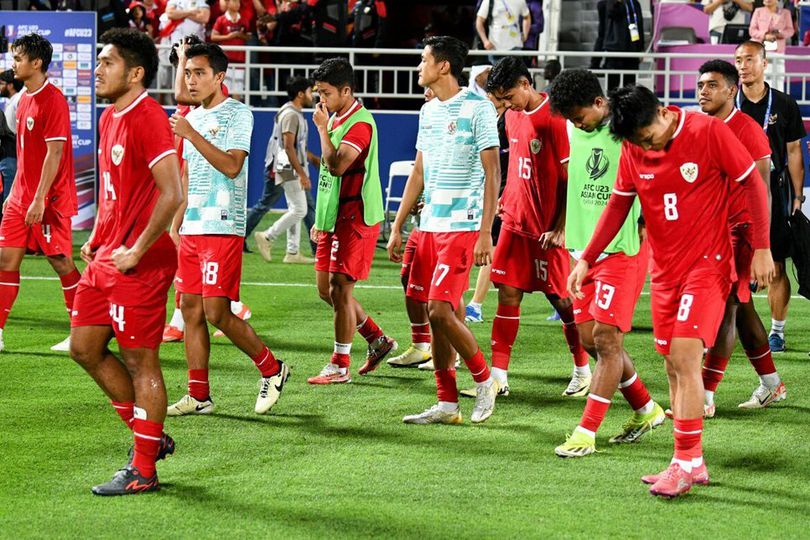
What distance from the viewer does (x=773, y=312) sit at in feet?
32.7

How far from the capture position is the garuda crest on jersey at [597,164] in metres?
7.02

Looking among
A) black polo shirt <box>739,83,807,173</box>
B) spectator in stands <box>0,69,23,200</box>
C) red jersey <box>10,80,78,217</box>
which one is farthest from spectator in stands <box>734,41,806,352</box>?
spectator in stands <box>0,69,23,200</box>

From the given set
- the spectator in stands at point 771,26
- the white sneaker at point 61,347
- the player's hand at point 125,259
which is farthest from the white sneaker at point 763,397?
the spectator in stands at point 771,26

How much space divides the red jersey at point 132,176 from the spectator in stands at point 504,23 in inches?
523

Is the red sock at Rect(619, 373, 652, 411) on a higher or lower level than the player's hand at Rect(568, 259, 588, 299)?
lower

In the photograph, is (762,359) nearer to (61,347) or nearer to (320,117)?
(320,117)

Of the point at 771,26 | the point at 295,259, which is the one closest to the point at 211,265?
the point at 295,259

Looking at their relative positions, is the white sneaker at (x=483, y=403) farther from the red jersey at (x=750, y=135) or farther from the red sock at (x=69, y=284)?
the red sock at (x=69, y=284)

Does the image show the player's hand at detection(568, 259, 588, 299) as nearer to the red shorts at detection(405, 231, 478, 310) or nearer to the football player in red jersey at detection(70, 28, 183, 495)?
the red shorts at detection(405, 231, 478, 310)

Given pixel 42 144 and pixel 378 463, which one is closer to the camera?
pixel 378 463

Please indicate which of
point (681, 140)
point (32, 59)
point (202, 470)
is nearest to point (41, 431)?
point (202, 470)

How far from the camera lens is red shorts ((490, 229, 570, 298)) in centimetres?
815

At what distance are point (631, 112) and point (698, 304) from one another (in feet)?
3.20

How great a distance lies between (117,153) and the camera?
5730 millimetres
